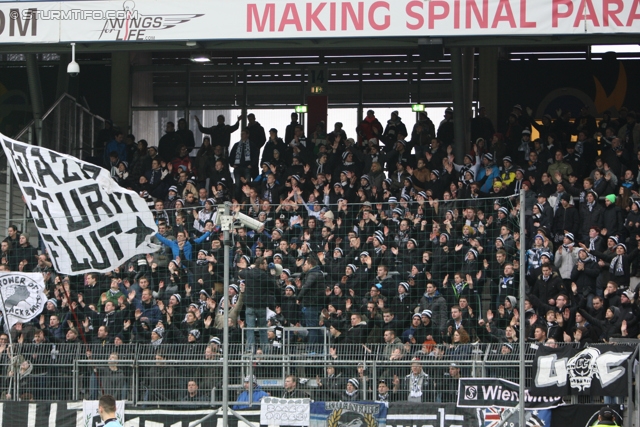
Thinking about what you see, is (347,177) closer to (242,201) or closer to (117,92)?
(242,201)

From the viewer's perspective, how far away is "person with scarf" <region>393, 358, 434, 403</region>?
16.2 metres

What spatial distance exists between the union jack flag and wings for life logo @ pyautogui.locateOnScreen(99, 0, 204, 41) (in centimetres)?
956

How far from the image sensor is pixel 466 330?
1700cm

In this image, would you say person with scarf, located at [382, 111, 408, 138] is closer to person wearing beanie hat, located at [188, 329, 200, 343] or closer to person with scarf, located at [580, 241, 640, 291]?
person with scarf, located at [580, 241, 640, 291]

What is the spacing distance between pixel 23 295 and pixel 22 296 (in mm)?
21

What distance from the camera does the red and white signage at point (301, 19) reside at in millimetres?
19891

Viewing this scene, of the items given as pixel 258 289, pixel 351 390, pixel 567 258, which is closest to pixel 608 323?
pixel 567 258

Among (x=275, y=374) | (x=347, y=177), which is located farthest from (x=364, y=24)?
(x=275, y=374)

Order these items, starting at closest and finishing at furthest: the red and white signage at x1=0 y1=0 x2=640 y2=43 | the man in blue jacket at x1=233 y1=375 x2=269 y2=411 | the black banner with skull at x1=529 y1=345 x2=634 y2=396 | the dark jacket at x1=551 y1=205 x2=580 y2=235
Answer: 1. the black banner with skull at x1=529 y1=345 x2=634 y2=396
2. the man in blue jacket at x1=233 y1=375 x2=269 y2=411
3. the red and white signage at x1=0 y1=0 x2=640 y2=43
4. the dark jacket at x1=551 y1=205 x2=580 y2=235

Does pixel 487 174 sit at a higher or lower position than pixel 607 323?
higher

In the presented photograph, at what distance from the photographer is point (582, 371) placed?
1581 centimetres

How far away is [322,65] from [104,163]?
21.9 feet

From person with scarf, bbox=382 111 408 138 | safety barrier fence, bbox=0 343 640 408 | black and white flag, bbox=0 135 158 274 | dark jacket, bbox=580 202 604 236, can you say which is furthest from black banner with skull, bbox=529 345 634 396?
person with scarf, bbox=382 111 408 138

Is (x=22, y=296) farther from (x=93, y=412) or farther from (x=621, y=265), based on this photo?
(x=621, y=265)
